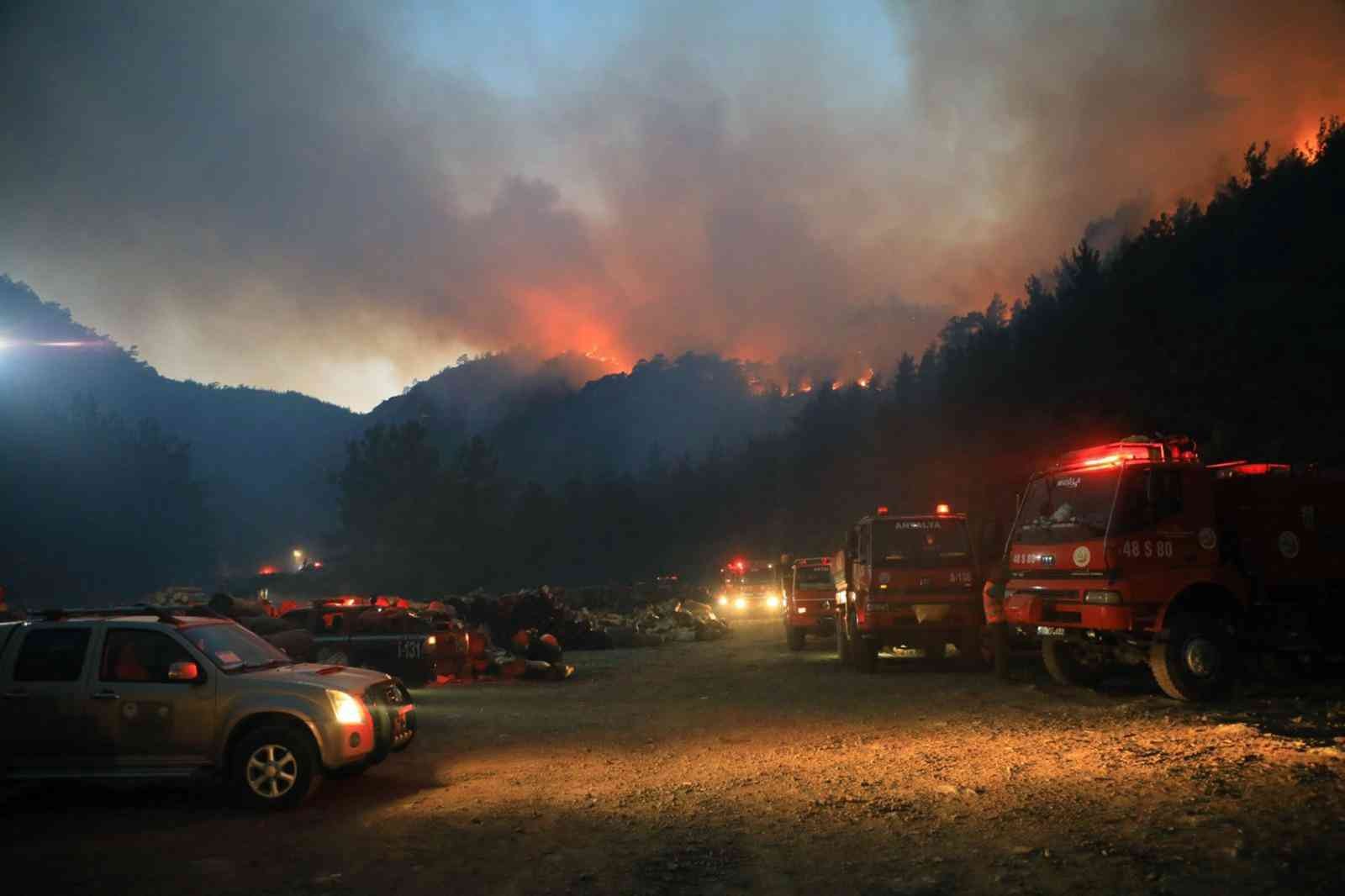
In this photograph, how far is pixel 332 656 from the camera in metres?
16.8

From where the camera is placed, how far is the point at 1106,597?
38.1 ft

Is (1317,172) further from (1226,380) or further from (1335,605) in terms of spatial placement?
(1335,605)

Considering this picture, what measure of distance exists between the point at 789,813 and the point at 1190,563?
→ 7.17 m

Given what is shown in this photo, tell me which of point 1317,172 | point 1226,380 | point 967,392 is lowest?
point 1226,380

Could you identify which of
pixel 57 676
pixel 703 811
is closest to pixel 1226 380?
pixel 703 811

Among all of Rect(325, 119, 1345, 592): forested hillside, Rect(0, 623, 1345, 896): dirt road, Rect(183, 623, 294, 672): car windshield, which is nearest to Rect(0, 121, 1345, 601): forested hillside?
Rect(325, 119, 1345, 592): forested hillside

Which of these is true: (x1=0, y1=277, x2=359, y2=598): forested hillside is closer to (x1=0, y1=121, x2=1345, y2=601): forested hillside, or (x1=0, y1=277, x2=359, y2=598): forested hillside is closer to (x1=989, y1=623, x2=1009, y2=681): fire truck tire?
(x1=0, y1=121, x2=1345, y2=601): forested hillside

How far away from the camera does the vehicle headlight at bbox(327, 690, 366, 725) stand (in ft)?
25.9

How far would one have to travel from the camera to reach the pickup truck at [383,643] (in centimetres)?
1727

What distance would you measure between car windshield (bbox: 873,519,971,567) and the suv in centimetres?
1118

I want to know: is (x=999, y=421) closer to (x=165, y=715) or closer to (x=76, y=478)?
(x=165, y=715)

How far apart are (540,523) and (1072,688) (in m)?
100

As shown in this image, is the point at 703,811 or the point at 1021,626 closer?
the point at 703,811

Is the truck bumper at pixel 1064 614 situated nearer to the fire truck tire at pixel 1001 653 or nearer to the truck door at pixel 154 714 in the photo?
the fire truck tire at pixel 1001 653
